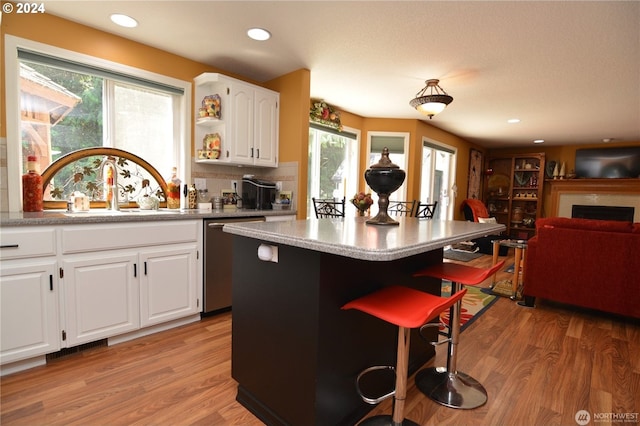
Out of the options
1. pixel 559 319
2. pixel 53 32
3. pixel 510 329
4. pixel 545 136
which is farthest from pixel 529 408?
pixel 545 136

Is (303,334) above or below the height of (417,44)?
below

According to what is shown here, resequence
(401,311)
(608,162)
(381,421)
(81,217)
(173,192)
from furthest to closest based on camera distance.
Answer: (608,162)
(173,192)
(81,217)
(381,421)
(401,311)

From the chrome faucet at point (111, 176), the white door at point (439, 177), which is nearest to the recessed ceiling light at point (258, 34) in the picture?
the chrome faucet at point (111, 176)

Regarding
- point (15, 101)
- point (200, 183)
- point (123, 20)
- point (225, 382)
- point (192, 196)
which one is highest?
point (123, 20)

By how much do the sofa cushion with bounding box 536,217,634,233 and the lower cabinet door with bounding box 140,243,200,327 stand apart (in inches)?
128

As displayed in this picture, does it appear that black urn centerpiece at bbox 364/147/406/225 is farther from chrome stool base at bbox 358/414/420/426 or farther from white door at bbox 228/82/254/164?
white door at bbox 228/82/254/164

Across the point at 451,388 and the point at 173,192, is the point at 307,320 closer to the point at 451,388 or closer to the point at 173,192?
the point at 451,388

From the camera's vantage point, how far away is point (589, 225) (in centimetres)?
279

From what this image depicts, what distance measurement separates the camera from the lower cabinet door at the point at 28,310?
69.2 inches

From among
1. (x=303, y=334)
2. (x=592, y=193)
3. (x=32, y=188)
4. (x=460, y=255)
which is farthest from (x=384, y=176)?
(x=592, y=193)

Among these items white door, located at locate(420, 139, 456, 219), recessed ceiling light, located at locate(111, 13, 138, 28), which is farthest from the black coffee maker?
white door, located at locate(420, 139, 456, 219)

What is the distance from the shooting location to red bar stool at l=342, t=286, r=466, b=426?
113cm

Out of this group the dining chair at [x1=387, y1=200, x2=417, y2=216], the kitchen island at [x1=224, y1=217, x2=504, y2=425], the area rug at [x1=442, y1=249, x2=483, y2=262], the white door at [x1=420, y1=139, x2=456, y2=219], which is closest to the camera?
the kitchen island at [x1=224, y1=217, x2=504, y2=425]

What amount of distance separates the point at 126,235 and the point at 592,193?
28.1 ft
